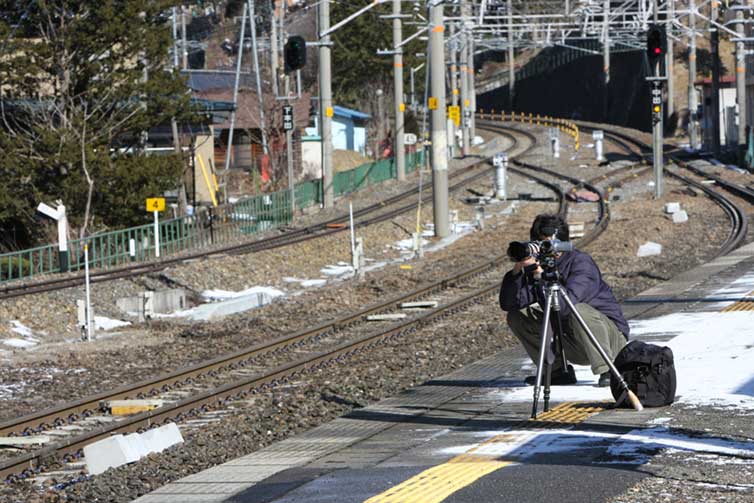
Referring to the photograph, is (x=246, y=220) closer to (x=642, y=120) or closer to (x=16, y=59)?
(x=16, y=59)

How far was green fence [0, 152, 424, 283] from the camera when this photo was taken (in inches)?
1082

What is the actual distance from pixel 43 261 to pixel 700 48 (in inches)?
2685

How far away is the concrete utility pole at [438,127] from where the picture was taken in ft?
108

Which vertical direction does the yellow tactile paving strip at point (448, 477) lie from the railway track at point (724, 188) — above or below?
above

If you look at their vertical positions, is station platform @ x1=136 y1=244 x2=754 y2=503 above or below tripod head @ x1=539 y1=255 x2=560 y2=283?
below

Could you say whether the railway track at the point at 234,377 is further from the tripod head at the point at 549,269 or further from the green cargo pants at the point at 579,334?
the tripod head at the point at 549,269

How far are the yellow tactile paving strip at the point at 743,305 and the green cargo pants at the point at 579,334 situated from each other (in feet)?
19.4

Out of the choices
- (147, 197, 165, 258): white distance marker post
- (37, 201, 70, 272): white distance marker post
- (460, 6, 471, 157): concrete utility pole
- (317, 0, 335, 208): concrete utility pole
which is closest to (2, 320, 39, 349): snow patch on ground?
(37, 201, 70, 272): white distance marker post

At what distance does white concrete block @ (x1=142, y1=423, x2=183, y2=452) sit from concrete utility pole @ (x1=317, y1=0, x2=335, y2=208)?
27715 millimetres

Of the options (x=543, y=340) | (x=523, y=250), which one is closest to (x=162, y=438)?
(x=543, y=340)

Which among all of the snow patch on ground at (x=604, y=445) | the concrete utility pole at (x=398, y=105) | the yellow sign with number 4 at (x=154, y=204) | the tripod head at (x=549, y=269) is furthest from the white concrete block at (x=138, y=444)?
the concrete utility pole at (x=398, y=105)

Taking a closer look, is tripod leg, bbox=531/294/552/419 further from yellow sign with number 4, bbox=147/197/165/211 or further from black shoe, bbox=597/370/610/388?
yellow sign with number 4, bbox=147/197/165/211

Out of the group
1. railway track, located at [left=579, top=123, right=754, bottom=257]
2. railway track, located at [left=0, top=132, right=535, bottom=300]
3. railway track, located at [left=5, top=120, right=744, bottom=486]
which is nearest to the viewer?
railway track, located at [left=5, top=120, right=744, bottom=486]

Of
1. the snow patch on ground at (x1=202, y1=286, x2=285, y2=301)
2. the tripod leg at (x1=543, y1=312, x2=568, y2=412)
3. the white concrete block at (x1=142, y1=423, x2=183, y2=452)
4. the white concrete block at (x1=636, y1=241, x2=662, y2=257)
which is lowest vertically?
the snow patch on ground at (x1=202, y1=286, x2=285, y2=301)
